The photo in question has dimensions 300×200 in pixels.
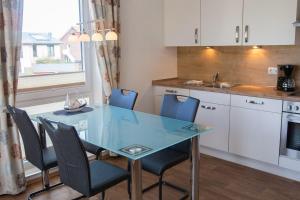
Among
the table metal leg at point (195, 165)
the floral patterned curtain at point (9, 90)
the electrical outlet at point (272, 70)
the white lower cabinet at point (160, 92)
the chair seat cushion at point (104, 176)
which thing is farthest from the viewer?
the white lower cabinet at point (160, 92)

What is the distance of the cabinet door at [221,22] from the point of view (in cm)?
347

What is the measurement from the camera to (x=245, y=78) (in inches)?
152

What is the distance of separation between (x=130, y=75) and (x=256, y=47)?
1.63 meters

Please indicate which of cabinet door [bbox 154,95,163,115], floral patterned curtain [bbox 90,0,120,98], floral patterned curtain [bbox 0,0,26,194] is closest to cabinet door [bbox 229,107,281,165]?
cabinet door [bbox 154,95,163,115]

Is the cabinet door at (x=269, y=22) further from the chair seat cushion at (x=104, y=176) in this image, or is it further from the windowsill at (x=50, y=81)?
the chair seat cushion at (x=104, y=176)

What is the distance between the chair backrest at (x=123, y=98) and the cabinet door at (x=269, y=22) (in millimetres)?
1452

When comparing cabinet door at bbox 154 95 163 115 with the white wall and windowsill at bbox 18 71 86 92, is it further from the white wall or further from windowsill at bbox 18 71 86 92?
windowsill at bbox 18 71 86 92

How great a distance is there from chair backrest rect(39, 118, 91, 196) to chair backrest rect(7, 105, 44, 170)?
0.38 meters

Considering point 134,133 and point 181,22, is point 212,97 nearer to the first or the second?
point 181,22

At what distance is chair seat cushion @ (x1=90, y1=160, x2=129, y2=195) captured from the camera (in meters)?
2.08

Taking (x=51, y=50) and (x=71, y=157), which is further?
(x=51, y=50)

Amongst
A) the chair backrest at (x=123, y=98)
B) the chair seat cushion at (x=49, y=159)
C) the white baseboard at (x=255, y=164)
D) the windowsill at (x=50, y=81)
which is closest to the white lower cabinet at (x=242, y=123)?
the white baseboard at (x=255, y=164)

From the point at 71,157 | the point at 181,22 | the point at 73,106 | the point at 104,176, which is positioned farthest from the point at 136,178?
the point at 181,22

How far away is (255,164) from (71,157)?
2.31 metres
